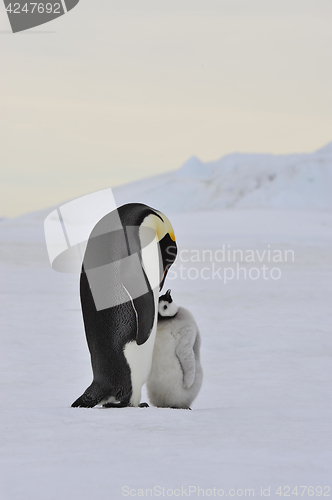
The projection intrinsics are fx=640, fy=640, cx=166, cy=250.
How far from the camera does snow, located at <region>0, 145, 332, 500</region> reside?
1.74 meters

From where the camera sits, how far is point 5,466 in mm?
1772

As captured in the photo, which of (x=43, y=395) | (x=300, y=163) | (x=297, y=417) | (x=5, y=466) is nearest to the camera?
(x=5, y=466)

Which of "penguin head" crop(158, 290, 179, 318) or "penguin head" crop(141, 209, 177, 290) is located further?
"penguin head" crop(158, 290, 179, 318)

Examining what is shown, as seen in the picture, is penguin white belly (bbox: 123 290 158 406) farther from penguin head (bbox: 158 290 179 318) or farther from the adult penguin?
penguin head (bbox: 158 290 179 318)

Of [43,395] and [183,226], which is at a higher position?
[43,395]

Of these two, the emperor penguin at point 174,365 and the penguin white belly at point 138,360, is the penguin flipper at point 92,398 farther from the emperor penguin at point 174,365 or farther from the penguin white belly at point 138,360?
the emperor penguin at point 174,365

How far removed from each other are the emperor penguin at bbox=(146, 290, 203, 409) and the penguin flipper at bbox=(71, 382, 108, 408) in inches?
→ 10.9

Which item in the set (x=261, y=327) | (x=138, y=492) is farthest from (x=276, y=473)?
(x=261, y=327)

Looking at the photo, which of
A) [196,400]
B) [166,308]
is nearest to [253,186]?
[196,400]

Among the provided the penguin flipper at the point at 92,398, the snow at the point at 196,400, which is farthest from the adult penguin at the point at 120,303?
the snow at the point at 196,400

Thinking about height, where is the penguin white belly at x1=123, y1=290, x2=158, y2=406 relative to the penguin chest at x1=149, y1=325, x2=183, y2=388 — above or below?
above

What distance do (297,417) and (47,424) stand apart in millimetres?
974

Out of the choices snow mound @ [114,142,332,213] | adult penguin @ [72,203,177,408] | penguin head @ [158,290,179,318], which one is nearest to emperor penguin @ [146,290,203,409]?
penguin head @ [158,290,179,318]

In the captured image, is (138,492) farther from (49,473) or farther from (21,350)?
(21,350)
